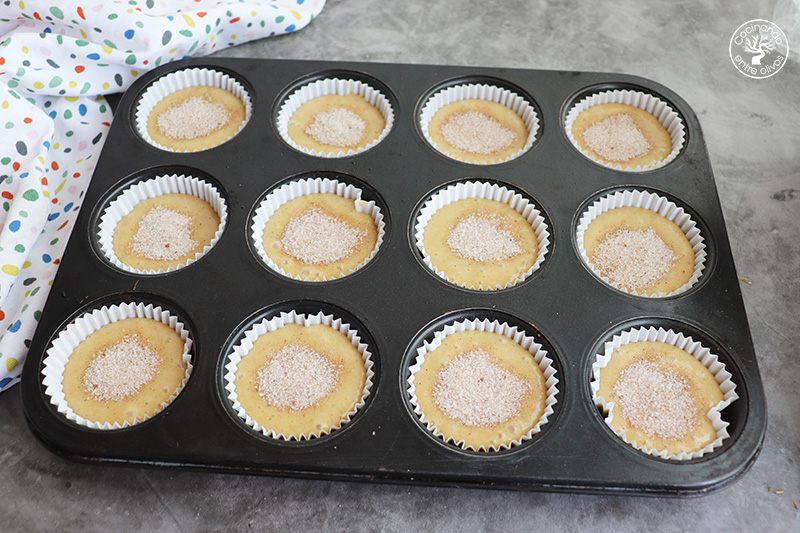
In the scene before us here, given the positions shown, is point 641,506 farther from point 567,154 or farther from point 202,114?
point 202,114

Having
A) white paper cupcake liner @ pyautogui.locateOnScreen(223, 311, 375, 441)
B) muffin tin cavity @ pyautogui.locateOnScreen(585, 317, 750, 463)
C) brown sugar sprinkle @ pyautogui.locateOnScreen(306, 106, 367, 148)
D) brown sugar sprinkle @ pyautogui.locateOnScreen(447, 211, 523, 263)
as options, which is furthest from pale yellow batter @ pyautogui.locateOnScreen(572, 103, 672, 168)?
white paper cupcake liner @ pyautogui.locateOnScreen(223, 311, 375, 441)

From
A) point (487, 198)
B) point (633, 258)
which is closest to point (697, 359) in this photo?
point (633, 258)

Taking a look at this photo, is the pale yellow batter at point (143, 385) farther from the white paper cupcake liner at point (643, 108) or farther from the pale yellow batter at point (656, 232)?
the white paper cupcake liner at point (643, 108)

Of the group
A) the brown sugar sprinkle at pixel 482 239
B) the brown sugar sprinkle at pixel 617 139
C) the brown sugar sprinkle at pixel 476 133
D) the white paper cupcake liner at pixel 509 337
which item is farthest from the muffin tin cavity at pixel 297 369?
the brown sugar sprinkle at pixel 617 139

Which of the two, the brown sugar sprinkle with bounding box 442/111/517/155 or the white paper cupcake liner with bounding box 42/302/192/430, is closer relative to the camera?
the white paper cupcake liner with bounding box 42/302/192/430

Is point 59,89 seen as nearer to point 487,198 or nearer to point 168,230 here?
point 168,230

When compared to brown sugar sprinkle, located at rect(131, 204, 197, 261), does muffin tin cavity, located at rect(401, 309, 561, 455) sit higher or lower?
lower

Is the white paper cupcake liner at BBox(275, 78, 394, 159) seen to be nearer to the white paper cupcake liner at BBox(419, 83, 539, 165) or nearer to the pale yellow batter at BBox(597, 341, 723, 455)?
the white paper cupcake liner at BBox(419, 83, 539, 165)
